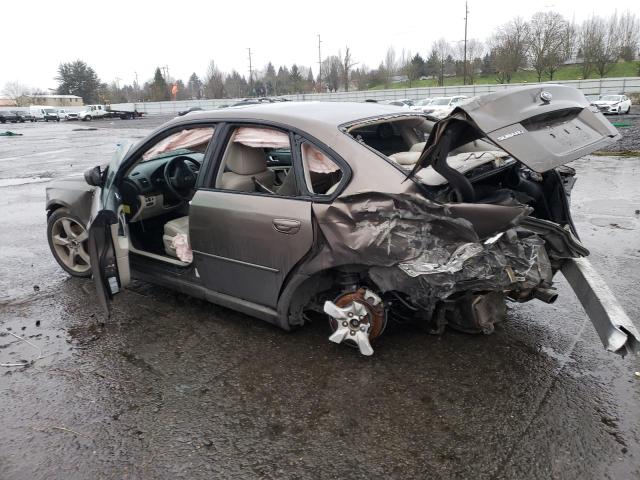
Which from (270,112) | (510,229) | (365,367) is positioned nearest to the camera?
(510,229)

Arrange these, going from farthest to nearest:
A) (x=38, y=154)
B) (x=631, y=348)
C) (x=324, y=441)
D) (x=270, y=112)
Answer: (x=38, y=154)
(x=270, y=112)
(x=324, y=441)
(x=631, y=348)

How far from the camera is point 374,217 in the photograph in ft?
9.52

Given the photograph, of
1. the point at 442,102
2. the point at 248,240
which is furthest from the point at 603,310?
the point at 442,102

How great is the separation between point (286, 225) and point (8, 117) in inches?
2485

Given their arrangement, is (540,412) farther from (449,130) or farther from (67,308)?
(67,308)

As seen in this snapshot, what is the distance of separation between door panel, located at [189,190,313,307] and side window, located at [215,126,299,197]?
15 centimetres

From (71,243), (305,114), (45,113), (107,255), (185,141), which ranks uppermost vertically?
(305,114)

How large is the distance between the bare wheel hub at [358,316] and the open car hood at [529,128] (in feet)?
2.82

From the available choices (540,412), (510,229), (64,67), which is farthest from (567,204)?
(64,67)

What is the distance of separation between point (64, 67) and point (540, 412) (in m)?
108

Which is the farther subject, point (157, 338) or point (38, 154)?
point (38, 154)

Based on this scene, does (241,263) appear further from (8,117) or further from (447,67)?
(447,67)

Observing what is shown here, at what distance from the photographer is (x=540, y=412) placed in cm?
275

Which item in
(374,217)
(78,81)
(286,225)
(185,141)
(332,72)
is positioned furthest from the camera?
(78,81)
